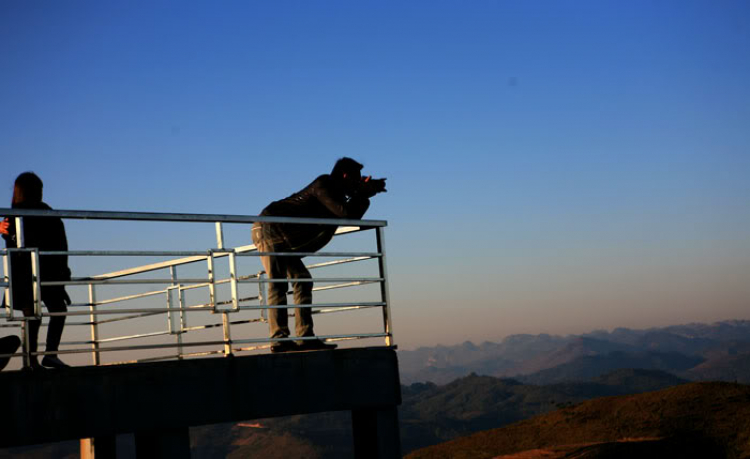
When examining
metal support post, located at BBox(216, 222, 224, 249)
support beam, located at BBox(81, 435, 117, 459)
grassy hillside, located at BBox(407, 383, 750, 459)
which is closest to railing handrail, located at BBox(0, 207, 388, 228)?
metal support post, located at BBox(216, 222, 224, 249)

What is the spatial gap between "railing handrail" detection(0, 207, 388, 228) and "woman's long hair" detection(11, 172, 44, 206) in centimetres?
59

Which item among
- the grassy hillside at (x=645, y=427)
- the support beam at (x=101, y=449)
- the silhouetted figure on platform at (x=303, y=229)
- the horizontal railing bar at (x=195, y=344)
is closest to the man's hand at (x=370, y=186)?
the silhouetted figure on platform at (x=303, y=229)

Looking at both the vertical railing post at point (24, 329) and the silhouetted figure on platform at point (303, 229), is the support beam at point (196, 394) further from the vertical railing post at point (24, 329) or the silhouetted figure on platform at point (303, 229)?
the silhouetted figure on platform at point (303, 229)

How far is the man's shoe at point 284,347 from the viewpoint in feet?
30.5

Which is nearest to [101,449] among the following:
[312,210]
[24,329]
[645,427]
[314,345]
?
[314,345]

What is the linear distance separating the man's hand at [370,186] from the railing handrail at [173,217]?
11.6 inches

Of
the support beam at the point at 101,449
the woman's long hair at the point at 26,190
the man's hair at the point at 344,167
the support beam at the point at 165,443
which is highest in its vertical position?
the man's hair at the point at 344,167

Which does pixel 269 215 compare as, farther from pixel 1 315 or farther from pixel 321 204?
pixel 1 315

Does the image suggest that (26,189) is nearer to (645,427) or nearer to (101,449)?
(101,449)

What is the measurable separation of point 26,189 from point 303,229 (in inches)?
104

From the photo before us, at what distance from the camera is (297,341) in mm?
9430

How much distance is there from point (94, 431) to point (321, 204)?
10.6 feet

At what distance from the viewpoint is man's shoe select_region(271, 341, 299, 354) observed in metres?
9.29

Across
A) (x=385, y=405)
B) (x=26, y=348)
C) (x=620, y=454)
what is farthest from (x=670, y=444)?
(x=26, y=348)
